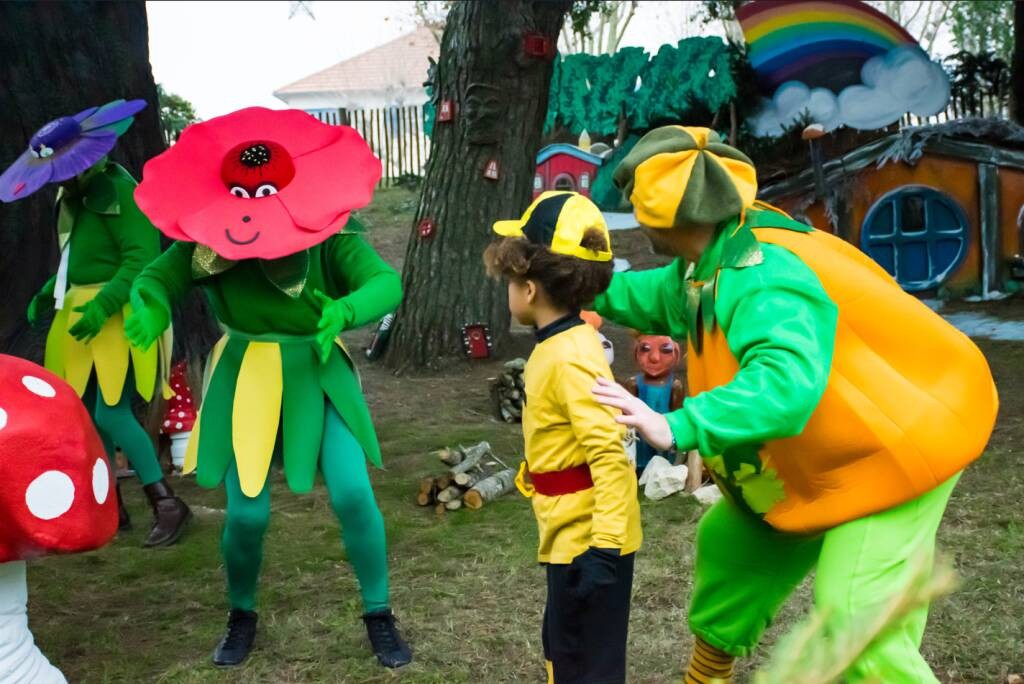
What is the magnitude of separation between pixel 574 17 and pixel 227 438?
8.03m

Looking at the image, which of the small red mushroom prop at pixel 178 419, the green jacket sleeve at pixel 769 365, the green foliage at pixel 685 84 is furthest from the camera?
the green foliage at pixel 685 84

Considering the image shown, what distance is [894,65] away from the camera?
1066 centimetres

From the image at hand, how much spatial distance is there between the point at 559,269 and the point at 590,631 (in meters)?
0.82

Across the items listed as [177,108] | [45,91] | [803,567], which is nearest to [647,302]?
[803,567]

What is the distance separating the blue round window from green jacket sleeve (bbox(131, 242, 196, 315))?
7.70 metres

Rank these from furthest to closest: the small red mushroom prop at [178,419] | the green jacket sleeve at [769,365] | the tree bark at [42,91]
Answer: the tree bark at [42,91] → the small red mushroom prop at [178,419] → the green jacket sleeve at [769,365]

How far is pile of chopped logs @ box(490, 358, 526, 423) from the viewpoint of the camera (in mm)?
6527

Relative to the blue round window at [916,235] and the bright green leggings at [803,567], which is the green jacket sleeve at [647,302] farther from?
the blue round window at [916,235]

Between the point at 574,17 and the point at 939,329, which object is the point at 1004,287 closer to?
the point at 574,17

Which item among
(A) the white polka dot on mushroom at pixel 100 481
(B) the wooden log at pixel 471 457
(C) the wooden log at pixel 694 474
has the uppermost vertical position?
(A) the white polka dot on mushroom at pixel 100 481

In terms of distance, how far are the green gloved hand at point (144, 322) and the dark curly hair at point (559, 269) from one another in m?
1.06

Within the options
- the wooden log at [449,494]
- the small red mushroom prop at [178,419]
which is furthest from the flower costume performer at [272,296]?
the small red mushroom prop at [178,419]

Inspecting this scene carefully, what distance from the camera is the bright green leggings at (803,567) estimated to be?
6.72 feet

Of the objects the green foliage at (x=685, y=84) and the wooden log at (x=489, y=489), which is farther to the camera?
the green foliage at (x=685, y=84)
